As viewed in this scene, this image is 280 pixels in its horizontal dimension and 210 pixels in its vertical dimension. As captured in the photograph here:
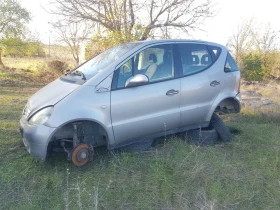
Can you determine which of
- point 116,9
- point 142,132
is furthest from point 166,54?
point 116,9

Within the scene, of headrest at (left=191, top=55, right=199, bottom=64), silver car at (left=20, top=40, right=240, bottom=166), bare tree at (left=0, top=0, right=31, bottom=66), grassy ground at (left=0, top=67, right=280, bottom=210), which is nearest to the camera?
grassy ground at (left=0, top=67, right=280, bottom=210)

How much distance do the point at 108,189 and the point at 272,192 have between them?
2.00 meters

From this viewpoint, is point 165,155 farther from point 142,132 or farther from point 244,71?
point 244,71

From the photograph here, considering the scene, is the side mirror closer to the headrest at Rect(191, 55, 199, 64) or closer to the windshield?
the windshield

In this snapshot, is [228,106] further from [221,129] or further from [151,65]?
[151,65]

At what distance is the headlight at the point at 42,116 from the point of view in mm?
3044

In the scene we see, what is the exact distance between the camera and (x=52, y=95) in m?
3.30

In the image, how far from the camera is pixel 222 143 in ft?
13.8

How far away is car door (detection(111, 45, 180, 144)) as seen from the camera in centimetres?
336

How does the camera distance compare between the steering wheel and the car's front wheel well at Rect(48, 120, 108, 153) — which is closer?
the car's front wheel well at Rect(48, 120, 108, 153)

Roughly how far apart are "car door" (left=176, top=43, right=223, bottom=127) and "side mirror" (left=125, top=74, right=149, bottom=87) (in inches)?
29.3

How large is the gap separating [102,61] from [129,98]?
0.89 metres

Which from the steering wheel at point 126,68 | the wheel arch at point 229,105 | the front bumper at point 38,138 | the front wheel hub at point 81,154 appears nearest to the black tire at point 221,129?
the wheel arch at point 229,105

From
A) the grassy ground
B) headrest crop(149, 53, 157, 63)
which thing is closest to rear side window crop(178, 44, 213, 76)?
headrest crop(149, 53, 157, 63)
